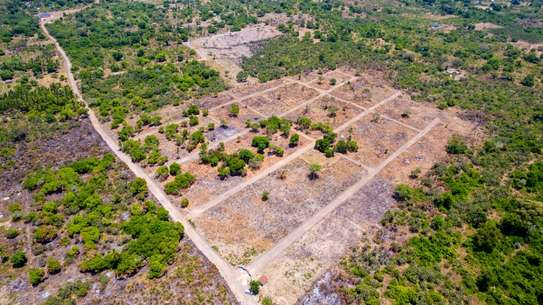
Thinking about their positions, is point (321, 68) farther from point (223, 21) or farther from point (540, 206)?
point (540, 206)

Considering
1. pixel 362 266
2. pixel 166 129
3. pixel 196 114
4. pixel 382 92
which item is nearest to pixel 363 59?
pixel 382 92

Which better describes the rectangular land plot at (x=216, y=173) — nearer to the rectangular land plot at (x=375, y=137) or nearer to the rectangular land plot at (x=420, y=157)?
the rectangular land plot at (x=375, y=137)

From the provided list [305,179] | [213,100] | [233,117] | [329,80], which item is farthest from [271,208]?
[329,80]

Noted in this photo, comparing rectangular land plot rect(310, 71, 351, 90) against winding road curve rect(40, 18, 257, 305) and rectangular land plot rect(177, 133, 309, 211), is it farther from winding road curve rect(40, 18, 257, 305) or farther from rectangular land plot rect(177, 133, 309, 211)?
winding road curve rect(40, 18, 257, 305)

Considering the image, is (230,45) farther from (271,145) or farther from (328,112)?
(271,145)

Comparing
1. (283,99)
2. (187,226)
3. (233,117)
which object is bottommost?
(283,99)
